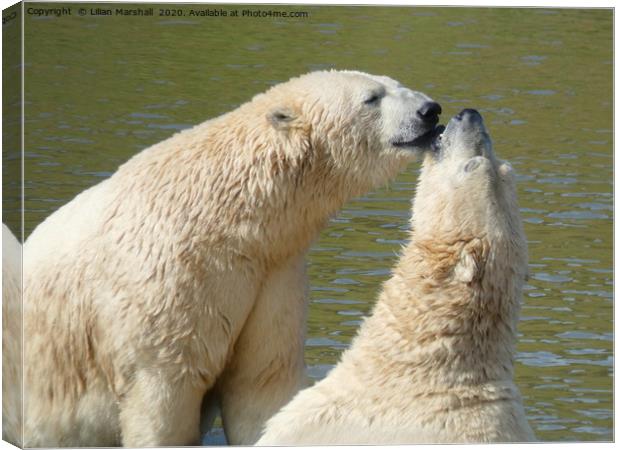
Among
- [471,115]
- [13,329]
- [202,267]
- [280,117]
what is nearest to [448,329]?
[471,115]

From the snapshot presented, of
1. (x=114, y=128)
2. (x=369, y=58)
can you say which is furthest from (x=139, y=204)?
(x=369, y=58)

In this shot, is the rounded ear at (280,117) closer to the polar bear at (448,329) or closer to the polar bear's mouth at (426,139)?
the polar bear's mouth at (426,139)

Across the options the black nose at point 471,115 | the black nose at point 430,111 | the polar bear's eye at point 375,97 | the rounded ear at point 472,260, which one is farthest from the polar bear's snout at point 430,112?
the rounded ear at point 472,260

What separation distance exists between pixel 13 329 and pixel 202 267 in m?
1.04

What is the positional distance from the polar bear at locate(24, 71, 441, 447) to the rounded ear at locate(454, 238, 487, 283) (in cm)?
101

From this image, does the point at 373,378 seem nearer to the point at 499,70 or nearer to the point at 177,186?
the point at 177,186

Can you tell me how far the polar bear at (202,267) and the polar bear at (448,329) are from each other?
83cm

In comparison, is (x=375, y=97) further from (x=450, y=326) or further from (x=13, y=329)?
(x=13, y=329)

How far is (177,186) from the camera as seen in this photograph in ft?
27.8

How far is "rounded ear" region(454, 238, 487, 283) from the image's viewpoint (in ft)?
24.6

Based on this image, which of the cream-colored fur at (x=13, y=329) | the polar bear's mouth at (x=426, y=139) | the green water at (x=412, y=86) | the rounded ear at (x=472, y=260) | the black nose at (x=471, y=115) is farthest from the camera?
the green water at (x=412, y=86)

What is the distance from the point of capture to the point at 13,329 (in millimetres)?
8594

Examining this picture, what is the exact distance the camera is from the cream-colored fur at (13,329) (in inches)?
337

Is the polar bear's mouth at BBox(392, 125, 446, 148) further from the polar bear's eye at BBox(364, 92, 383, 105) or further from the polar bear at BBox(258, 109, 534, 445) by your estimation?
the polar bear at BBox(258, 109, 534, 445)
